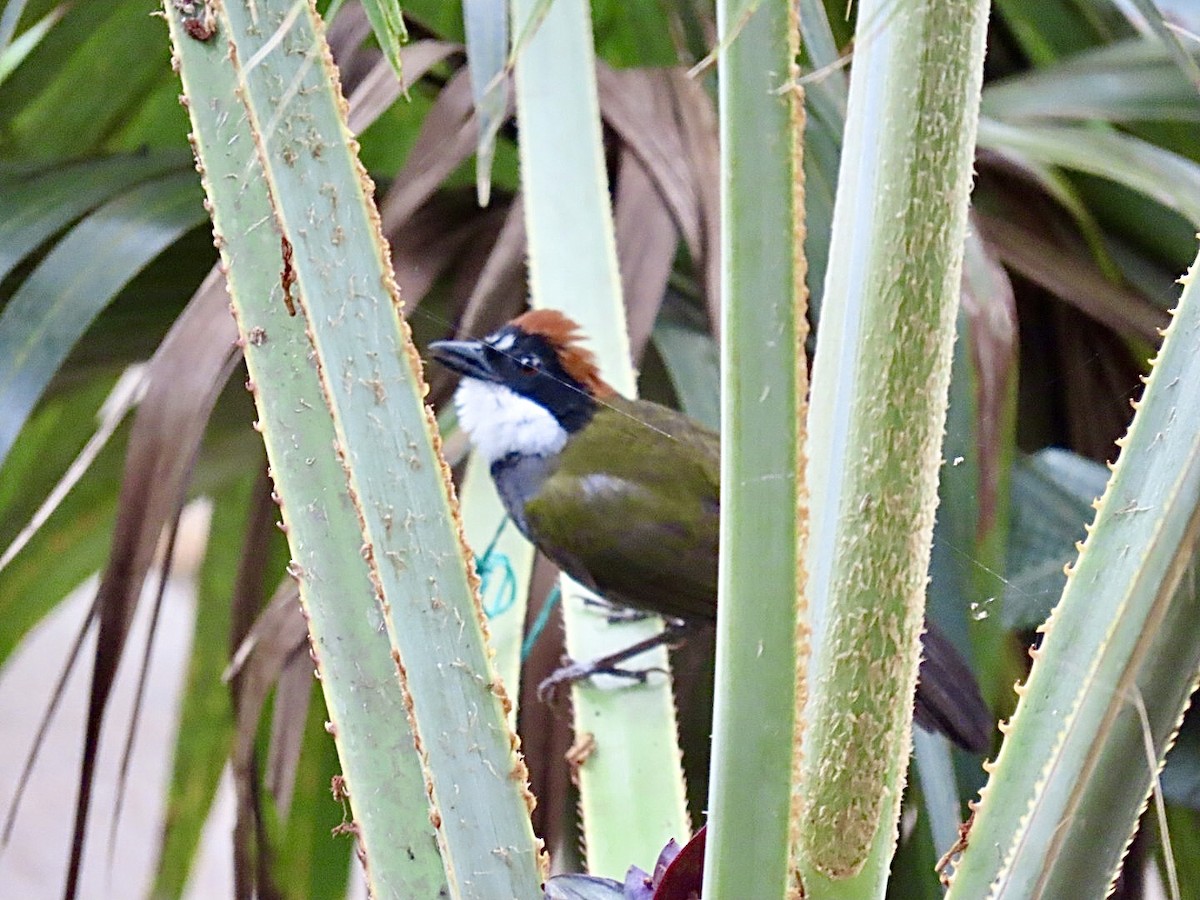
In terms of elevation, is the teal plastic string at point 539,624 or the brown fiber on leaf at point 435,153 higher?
the brown fiber on leaf at point 435,153

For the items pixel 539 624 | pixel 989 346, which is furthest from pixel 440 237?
pixel 989 346

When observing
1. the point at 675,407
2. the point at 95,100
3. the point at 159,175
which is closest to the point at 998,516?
the point at 675,407

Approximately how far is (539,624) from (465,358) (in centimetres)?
30

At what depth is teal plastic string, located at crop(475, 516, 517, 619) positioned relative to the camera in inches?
33.8

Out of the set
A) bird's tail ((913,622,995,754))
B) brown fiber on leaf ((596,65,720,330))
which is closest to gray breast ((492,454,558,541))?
brown fiber on leaf ((596,65,720,330))

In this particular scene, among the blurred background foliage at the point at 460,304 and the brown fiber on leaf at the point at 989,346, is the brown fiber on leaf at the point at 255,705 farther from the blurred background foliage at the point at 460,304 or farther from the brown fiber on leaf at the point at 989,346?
the brown fiber on leaf at the point at 989,346

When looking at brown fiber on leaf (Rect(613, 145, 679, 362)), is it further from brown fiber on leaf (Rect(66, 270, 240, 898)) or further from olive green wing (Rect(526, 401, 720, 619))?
brown fiber on leaf (Rect(66, 270, 240, 898))

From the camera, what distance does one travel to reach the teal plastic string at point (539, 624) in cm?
86

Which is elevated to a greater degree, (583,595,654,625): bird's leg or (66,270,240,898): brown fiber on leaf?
(66,270,240,898): brown fiber on leaf

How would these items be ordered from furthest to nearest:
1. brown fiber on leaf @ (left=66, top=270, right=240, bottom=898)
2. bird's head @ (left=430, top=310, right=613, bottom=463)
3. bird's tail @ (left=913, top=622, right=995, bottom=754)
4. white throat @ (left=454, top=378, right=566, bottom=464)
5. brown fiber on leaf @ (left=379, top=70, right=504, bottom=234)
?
white throat @ (left=454, top=378, right=566, bottom=464)
bird's head @ (left=430, top=310, right=613, bottom=463)
brown fiber on leaf @ (left=379, top=70, right=504, bottom=234)
bird's tail @ (left=913, top=622, right=995, bottom=754)
brown fiber on leaf @ (left=66, top=270, right=240, bottom=898)

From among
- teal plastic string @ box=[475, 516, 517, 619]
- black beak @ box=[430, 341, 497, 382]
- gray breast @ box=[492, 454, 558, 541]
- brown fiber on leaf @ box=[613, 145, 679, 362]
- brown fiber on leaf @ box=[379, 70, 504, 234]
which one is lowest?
teal plastic string @ box=[475, 516, 517, 619]

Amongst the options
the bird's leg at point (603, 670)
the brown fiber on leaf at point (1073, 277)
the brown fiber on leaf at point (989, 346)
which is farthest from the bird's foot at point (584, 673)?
the brown fiber on leaf at point (1073, 277)

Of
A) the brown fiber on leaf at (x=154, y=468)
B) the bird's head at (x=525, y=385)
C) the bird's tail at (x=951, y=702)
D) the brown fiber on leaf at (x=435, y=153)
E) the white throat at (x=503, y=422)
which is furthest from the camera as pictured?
the white throat at (x=503, y=422)

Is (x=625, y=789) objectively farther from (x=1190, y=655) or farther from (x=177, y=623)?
(x=177, y=623)
